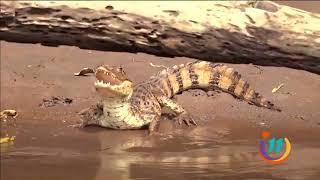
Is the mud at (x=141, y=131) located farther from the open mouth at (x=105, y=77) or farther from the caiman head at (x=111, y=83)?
the open mouth at (x=105, y=77)

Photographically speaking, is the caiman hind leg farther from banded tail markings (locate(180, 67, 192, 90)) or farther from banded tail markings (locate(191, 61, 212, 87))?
banded tail markings (locate(191, 61, 212, 87))

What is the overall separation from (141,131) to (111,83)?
70 centimetres

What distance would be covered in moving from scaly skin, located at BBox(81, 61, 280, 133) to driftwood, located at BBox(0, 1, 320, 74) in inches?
118

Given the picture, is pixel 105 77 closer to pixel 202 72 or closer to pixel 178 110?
pixel 178 110

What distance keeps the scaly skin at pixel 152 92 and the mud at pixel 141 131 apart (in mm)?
117

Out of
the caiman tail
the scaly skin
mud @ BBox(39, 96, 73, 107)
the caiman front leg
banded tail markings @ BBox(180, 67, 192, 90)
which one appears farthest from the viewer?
banded tail markings @ BBox(180, 67, 192, 90)

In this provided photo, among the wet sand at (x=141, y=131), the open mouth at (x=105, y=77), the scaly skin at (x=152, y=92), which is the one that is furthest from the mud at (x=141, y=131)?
the open mouth at (x=105, y=77)

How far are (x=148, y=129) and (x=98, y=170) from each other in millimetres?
1808

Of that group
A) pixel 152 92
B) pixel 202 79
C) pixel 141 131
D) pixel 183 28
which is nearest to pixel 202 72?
pixel 202 79

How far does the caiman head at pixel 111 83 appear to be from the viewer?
22.2 ft

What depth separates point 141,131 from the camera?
715cm

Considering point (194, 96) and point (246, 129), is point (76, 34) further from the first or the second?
point (194, 96)

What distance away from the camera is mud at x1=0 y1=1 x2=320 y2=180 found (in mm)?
5344

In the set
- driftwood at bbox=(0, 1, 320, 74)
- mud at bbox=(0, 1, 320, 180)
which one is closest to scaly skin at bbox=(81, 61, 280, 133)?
mud at bbox=(0, 1, 320, 180)
